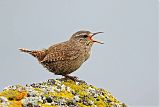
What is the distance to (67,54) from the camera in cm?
853

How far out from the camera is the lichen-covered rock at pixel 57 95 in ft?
19.3

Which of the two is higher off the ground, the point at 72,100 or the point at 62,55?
the point at 62,55

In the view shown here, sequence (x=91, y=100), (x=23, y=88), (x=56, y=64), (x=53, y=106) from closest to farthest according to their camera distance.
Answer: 1. (x=53, y=106)
2. (x=23, y=88)
3. (x=91, y=100)
4. (x=56, y=64)

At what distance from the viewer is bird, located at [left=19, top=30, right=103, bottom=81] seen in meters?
8.42

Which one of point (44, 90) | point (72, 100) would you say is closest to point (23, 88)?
point (44, 90)

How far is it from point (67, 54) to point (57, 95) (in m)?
2.18

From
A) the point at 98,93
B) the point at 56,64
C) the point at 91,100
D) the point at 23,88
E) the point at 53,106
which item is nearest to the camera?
the point at 53,106

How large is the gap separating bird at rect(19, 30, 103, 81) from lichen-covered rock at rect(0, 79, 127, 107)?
0.74 metres

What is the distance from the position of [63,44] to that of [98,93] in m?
1.70

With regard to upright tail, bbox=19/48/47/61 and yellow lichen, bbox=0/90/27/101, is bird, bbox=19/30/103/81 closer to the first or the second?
upright tail, bbox=19/48/47/61

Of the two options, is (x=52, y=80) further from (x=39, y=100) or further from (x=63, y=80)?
(x=39, y=100)

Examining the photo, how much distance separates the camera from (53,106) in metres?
5.94

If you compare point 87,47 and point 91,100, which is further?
point 87,47

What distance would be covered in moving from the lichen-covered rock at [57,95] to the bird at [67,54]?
735mm
